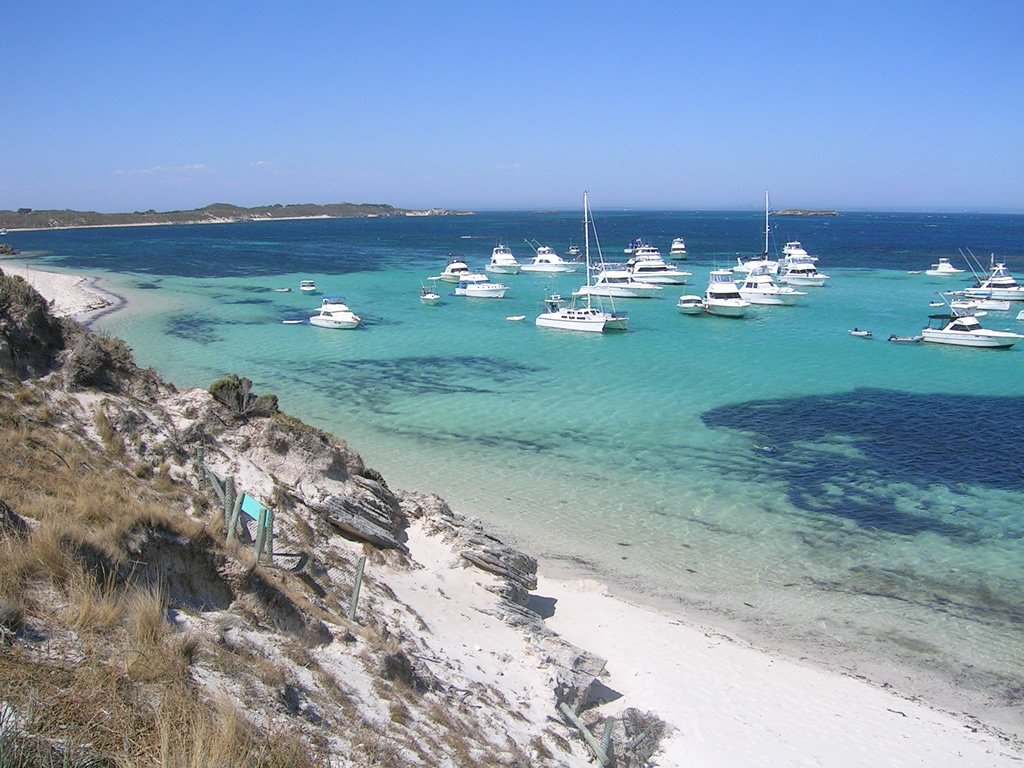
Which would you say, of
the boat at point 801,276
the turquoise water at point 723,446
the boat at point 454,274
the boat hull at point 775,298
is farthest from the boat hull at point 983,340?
the boat at point 454,274

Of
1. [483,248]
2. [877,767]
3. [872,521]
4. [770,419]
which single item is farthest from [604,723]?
[483,248]

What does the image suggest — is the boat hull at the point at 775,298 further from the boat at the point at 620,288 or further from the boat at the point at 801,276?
the boat at the point at 801,276

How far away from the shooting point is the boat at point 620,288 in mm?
61744

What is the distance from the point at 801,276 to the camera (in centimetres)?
6844

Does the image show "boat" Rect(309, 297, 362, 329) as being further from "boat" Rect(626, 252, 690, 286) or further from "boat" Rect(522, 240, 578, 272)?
"boat" Rect(522, 240, 578, 272)

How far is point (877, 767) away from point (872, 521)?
9132 millimetres

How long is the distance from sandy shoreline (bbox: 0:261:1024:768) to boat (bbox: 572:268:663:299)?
47.3 metres

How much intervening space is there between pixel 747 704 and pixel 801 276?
62.4 metres

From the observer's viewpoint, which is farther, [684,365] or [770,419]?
[684,365]

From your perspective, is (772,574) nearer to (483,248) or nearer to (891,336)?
(891,336)

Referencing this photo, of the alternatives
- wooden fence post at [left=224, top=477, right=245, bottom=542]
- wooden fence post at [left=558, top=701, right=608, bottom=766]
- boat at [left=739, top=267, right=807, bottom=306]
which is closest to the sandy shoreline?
wooden fence post at [left=558, top=701, right=608, bottom=766]

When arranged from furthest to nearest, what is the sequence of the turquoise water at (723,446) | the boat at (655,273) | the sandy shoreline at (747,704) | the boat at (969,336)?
1. the boat at (655,273)
2. the boat at (969,336)
3. the turquoise water at (723,446)
4. the sandy shoreline at (747,704)

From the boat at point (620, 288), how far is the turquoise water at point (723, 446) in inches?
206

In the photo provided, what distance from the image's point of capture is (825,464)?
891 inches
